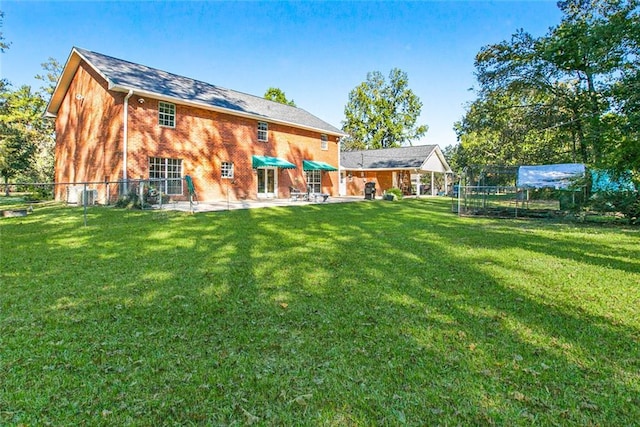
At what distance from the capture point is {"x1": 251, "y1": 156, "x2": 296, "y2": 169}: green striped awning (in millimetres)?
21922

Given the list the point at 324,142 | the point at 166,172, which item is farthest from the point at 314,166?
the point at 166,172

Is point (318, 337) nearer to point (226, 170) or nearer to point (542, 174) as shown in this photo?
point (226, 170)

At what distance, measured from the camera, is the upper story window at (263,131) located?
2274 centimetres

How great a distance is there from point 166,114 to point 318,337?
17803 mm

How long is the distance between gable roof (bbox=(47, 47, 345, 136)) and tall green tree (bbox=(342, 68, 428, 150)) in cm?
2593

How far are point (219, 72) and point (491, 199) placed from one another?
20816mm

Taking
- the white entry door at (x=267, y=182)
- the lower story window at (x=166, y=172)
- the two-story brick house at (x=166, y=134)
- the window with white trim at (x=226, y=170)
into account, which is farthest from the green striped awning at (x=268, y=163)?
the lower story window at (x=166, y=172)

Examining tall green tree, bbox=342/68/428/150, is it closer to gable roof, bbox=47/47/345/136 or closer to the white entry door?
gable roof, bbox=47/47/345/136

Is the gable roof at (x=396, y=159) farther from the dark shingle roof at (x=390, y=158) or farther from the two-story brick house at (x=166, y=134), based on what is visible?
the two-story brick house at (x=166, y=134)

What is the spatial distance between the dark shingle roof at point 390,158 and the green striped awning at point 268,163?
1044 cm

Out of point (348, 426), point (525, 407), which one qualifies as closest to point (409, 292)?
point (525, 407)

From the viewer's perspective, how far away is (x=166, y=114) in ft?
59.2

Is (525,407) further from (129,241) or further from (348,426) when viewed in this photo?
(129,241)

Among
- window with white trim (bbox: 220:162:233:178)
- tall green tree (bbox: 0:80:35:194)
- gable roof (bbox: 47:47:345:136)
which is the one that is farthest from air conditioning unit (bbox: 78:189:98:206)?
tall green tree (bbox: 0:80:35:194)
